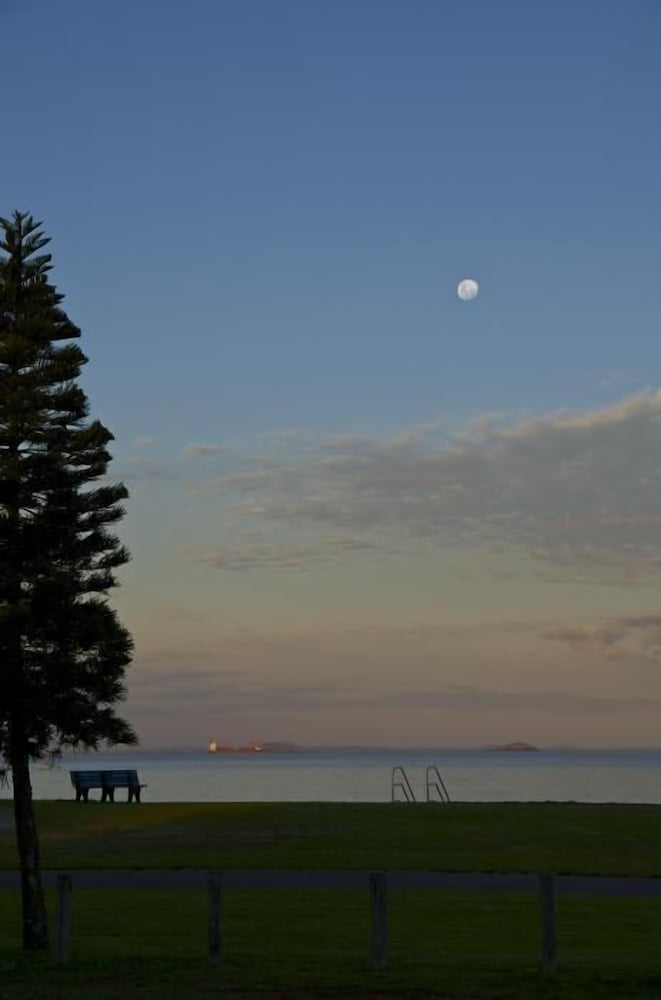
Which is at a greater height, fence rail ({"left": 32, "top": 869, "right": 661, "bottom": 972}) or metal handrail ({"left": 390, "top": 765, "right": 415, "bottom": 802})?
metal handrail ({"left": 390, "top": 765, "right": 415, "bottom": 802})

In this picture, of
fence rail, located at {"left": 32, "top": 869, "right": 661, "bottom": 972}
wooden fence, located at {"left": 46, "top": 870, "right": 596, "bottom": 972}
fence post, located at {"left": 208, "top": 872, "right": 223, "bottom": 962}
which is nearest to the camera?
wooden fence, located at {"left": 46, "top": 870, "right": 596, "bottom": 972}

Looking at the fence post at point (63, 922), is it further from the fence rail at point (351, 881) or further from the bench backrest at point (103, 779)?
the bench backrest at point (103, 779)

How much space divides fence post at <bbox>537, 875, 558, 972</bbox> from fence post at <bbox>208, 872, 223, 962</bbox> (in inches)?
163

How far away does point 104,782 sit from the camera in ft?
180

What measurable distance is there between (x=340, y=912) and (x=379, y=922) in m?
6.74

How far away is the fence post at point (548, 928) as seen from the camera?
56.2ft

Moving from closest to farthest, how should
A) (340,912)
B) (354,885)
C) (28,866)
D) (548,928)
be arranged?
(548,928) → (28,866) → (340,912) → (354,885)

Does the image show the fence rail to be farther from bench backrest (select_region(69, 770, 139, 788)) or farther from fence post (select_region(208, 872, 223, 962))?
bench backrest (select_region(69, 770, 139, 788))

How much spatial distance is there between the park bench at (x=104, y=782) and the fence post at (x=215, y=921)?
36.7m

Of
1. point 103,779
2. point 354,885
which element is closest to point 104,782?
point 103,779

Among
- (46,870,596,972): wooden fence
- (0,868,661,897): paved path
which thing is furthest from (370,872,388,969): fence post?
(0,868,661,897): paved path

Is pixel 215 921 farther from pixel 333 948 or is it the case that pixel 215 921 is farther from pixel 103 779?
pixel 103 779

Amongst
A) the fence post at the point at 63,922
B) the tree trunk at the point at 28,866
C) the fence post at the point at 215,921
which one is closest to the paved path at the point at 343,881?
the tree trunk at the point at 28,866

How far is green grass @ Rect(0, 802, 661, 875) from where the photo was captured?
32375 millimetres
